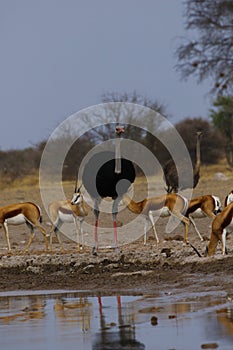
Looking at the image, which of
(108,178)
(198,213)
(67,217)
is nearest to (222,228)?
(108,178)

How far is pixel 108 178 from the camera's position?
16.0m

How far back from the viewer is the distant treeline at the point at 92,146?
1401 inches

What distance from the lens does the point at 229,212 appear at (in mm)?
12969

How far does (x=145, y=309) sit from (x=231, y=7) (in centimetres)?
2386

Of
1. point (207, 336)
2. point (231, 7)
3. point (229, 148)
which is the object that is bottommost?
point (207, 336)

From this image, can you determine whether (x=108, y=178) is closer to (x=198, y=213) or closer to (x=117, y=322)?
(x=198, y=213)

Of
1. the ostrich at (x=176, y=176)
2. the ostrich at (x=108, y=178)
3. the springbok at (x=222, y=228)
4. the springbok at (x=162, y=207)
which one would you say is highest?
the ostrich at (x=176, y=176)

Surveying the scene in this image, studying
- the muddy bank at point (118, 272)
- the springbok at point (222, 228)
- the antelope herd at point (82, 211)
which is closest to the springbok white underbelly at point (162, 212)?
the antelope herd at point (82, 211)

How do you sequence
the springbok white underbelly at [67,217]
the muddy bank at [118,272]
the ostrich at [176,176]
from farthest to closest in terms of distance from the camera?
the ostrich at [176,176], the springbok white underbelly at [67,217], the muddy bank at [118,272]

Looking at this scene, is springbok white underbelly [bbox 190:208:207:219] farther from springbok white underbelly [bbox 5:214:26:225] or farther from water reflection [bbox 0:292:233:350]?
water reflection [bbox 0:292:233:350]

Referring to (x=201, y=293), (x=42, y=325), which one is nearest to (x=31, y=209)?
(x=201, y=293)

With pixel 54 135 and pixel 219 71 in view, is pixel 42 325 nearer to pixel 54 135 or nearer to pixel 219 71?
pixel 219 71

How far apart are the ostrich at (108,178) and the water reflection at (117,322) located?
487cm

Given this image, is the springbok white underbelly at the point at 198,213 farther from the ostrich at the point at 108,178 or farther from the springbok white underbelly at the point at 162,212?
the ostrich at the point at 108,178
